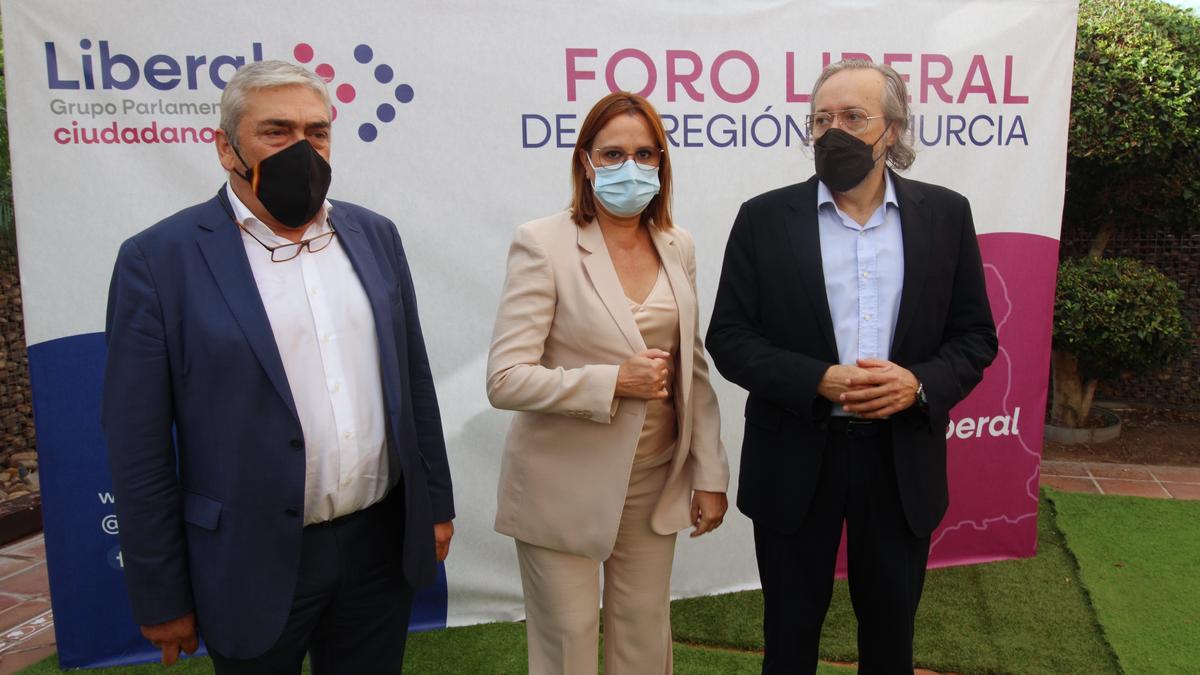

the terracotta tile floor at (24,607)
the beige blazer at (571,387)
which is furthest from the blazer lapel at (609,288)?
the terracotta tile floor at (24,607)

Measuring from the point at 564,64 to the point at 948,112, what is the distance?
1.56 meters

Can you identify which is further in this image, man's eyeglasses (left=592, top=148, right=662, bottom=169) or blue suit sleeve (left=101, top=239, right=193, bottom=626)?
man's eyeglasses (left=592, top=148, right=662, bottom=169)

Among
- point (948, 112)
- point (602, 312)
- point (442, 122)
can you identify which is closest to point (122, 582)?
point (442, 122)

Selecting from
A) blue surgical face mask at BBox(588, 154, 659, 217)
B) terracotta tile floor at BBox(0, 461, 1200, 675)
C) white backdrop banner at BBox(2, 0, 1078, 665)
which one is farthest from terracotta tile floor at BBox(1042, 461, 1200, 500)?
blue surgical face mask at BBox(588, 154, 659, 217)

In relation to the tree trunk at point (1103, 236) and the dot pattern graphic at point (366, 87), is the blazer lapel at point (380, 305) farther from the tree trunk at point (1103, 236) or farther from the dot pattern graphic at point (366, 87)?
the tree trunk at point (1103, 236)

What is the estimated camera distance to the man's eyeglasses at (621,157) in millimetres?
2082

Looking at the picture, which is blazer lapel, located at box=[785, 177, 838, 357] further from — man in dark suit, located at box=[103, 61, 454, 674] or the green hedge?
the green hedge

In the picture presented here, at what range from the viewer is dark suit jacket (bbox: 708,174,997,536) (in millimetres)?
2102

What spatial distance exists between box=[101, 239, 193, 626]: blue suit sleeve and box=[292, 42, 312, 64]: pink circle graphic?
1.65 m

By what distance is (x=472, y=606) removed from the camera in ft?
11.7

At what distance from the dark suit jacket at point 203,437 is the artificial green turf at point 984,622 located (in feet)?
6.65

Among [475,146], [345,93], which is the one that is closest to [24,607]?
[345,93]

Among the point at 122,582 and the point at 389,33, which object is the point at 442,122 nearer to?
the point at 389,33

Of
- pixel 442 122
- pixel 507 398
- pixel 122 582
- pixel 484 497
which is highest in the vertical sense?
pixel 442 122
